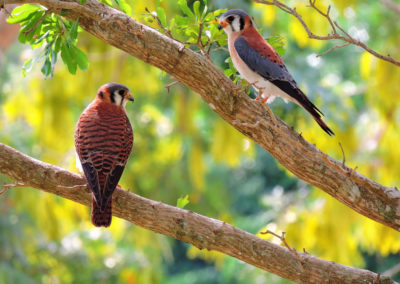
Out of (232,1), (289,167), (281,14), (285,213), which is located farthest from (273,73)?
(281,14)

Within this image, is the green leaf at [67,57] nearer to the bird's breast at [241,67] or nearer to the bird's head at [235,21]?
the bird's breast at [241,67]

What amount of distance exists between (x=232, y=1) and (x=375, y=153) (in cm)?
275

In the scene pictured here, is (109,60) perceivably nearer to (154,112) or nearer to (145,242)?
(145,242)

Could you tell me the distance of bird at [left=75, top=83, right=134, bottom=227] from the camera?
3.30 m

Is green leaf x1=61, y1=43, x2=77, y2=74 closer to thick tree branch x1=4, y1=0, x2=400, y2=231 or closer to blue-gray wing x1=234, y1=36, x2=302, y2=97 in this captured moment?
thick tree branch x1=4, y1=0, x2=400, y2=231

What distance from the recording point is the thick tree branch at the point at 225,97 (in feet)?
9.69

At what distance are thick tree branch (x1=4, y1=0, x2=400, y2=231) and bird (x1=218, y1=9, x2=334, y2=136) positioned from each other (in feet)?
1.85

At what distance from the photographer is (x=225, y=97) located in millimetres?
2990

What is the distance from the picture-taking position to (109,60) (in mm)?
A: 8906

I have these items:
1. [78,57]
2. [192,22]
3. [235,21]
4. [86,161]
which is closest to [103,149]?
[86,161]

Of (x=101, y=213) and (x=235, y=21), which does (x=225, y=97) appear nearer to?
(x=101, y=213)

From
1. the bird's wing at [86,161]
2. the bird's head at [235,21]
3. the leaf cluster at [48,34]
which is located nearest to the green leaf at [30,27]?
the leaf cluster at [48,34]

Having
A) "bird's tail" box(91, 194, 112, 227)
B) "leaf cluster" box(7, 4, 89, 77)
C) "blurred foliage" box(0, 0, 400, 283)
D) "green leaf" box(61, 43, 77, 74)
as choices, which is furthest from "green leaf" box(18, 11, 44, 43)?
"blurred foliage" box(0, 0, 400, 283)

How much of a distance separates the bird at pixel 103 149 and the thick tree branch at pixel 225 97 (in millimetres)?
711
